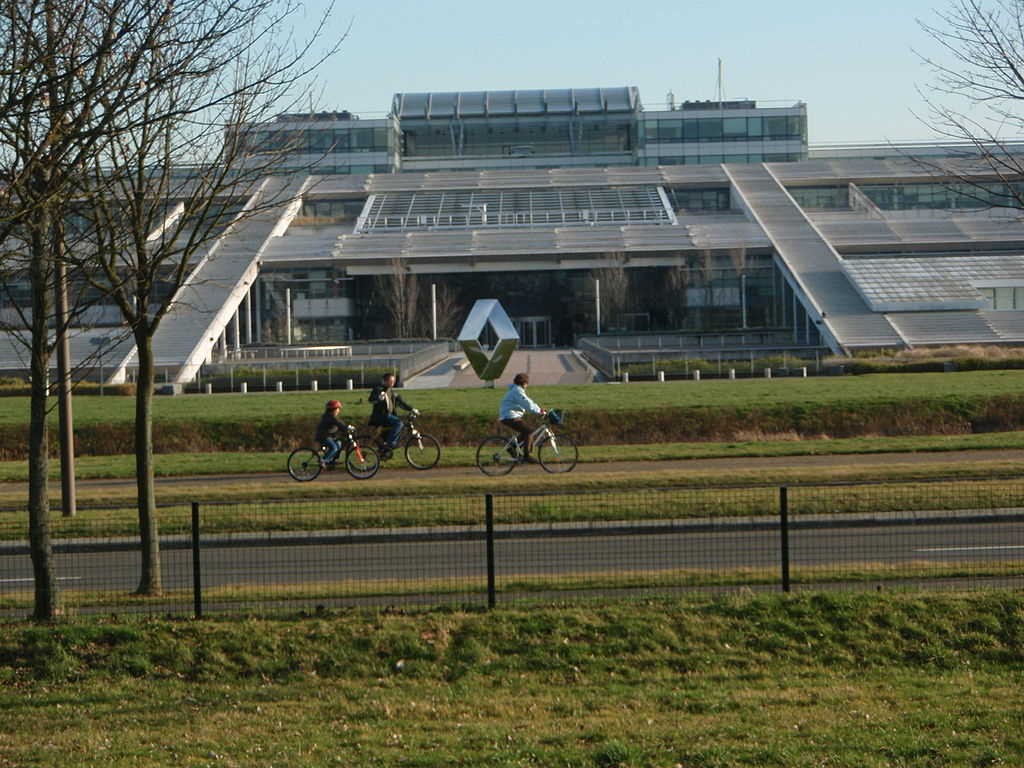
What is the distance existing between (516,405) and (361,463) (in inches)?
111

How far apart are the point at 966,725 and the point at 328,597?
5.87 meters

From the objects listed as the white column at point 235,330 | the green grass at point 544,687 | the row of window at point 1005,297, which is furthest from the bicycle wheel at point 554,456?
the row of window at point 1005,297

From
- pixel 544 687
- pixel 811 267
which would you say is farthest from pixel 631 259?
pixel 544 687

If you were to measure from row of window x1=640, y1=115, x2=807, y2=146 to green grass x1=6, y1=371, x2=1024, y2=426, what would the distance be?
2842 inches

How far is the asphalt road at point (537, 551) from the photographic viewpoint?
13109mm

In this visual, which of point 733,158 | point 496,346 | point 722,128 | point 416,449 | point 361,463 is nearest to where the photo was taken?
point 361,463

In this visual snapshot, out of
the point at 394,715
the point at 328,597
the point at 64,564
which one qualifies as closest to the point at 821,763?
the point at 394,715

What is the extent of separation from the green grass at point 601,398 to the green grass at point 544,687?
18.8 metres

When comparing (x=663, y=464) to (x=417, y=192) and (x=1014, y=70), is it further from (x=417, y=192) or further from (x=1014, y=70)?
(x=417, y=192)

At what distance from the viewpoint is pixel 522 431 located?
22.3 m

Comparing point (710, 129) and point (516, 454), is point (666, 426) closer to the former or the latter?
point (516, 454)

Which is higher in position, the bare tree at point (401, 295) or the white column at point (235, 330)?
the bare tree at point (401, 295)

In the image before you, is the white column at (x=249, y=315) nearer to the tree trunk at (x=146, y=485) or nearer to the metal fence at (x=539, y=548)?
the metal fence at (x=539, y=548)

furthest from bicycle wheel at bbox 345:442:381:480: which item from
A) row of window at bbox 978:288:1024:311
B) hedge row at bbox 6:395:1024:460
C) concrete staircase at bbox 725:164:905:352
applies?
row of window at bbox 978:288:1024:311
